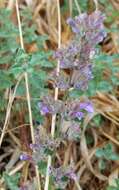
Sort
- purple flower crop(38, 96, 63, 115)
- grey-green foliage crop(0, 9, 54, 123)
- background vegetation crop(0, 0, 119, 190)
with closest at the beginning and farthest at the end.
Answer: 1. purple flower crop(38, 96, 63, 115)
2. grey-green foliage crop(0, 9, 54, 123)
3. background vegetation crop(0, 0, 119, 190)

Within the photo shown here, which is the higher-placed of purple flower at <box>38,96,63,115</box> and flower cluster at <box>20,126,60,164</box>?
purple flower at <box>38,96,63,115</box>

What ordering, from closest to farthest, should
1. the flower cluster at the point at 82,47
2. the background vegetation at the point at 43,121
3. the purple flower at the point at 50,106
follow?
the flower cluster at the point at 82,47, the purple flower at the point at 50,106, the background vegetation at the point at 43,121

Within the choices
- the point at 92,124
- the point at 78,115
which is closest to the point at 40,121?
the point at 92,124

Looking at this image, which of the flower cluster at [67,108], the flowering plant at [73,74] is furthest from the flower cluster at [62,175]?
the flower cluster at [67,108]

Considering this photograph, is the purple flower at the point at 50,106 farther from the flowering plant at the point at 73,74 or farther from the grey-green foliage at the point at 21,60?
the grey-green foliage at the point at 21,60

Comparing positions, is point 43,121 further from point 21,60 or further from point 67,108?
point 67,108

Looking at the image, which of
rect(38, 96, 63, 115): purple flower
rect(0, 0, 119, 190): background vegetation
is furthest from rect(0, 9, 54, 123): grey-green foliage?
rect(38, 96, 63, 115): purple flower

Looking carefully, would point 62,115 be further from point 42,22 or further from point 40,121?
point 42,22

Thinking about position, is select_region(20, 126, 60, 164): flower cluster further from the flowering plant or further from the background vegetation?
the background vegetation

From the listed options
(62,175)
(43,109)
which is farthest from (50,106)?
(62,175)
